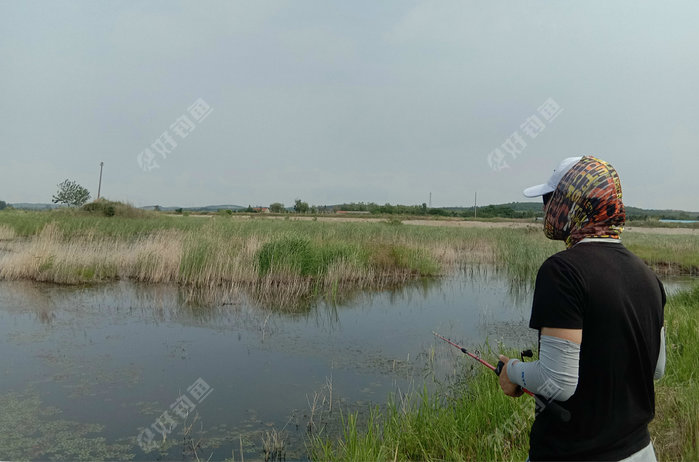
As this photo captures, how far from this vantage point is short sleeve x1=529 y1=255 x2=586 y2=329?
4.24ft

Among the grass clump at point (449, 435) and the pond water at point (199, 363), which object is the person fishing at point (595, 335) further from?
the pond water at point (199, 363)

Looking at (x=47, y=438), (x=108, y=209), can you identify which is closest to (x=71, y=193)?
(x=108, y=209)

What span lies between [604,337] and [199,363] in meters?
5.25

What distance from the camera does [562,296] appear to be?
1294 mm

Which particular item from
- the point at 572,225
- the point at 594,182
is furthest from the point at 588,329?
the point at 594,182

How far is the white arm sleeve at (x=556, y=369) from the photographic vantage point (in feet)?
4.31

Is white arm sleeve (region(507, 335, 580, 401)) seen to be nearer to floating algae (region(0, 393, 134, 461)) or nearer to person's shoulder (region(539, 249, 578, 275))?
person's shoulder (region(539, 249, 578, 275))

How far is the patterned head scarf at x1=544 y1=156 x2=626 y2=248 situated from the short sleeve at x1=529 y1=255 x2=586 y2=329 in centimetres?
22

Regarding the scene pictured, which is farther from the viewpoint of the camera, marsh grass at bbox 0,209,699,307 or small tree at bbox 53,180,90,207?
small tree at bbox 53,180,90,207

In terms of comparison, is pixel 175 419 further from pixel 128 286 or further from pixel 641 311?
pixel 128 286

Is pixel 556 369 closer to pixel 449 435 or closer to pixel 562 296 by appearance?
pixel 562 296

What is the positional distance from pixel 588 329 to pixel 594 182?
46 centimetres

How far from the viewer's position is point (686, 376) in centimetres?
394

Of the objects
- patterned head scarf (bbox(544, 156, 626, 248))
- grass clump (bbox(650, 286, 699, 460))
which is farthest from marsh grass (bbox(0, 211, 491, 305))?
patterned head scarf (bbox(544, 156, 626, 248))
